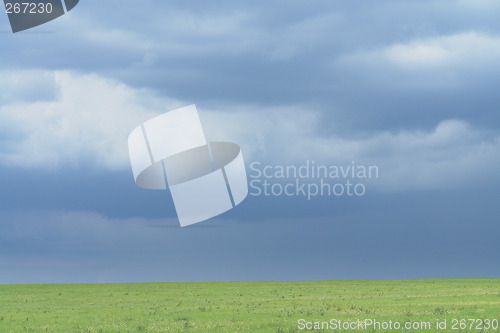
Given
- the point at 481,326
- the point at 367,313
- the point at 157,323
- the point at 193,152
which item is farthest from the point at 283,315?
the point at 193,152

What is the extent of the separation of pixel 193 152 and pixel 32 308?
1866cm

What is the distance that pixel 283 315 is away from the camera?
1350 inches

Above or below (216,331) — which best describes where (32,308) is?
below

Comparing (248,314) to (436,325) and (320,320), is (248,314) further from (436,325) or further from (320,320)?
(436,325)

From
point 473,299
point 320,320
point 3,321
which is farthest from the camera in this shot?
point 473,299

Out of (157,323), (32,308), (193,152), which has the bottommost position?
(32,308)

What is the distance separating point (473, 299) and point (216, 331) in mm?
24477

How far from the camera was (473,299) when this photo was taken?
44.7m

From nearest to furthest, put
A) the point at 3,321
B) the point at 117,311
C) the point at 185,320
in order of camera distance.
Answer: the point at 185,320 < the point at 3,321 < the point at 117,311

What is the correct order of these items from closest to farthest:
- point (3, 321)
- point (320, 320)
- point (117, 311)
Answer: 1. point (320, 320)
2. point (3, 321)
3. point (117, 311)

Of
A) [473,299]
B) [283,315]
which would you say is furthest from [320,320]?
[473,299]

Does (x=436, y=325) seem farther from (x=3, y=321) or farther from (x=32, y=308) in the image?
(x=32, y=308)

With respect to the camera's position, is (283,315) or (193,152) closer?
(283,315)

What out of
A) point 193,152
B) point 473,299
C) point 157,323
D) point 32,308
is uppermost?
point 193,152
